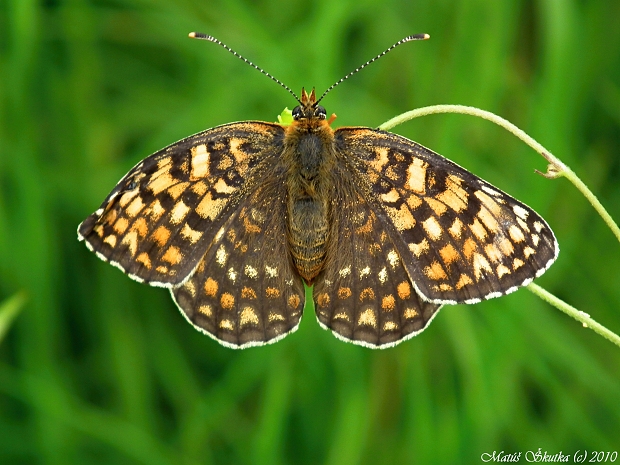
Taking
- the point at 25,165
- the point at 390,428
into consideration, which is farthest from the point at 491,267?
the point at 25,165

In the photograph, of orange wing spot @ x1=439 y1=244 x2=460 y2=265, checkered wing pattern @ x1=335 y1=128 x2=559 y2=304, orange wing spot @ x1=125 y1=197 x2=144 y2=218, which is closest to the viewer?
checkered wing pattern @ x1=335 y1=128 x2=559 y2=304

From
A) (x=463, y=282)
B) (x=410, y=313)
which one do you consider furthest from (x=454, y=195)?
(x=410, y=313)

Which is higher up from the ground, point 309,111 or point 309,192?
point 309,111

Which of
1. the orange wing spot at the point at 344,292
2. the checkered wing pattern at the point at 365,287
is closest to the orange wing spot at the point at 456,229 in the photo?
the checkered wing pattern at the point at 365,287

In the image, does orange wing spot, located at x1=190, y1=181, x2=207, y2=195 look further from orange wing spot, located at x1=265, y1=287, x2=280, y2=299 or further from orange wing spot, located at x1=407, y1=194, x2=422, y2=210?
orange wing spot, located at x1=407, y1=194, x2=422, y2=210

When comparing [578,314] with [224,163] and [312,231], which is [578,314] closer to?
[312,231]

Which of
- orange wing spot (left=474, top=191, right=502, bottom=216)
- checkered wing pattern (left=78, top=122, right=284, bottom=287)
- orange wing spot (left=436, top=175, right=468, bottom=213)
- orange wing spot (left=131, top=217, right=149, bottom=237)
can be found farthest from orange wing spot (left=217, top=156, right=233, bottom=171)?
orange wing spot (left=474, top=191, right=502, bottom=216)
